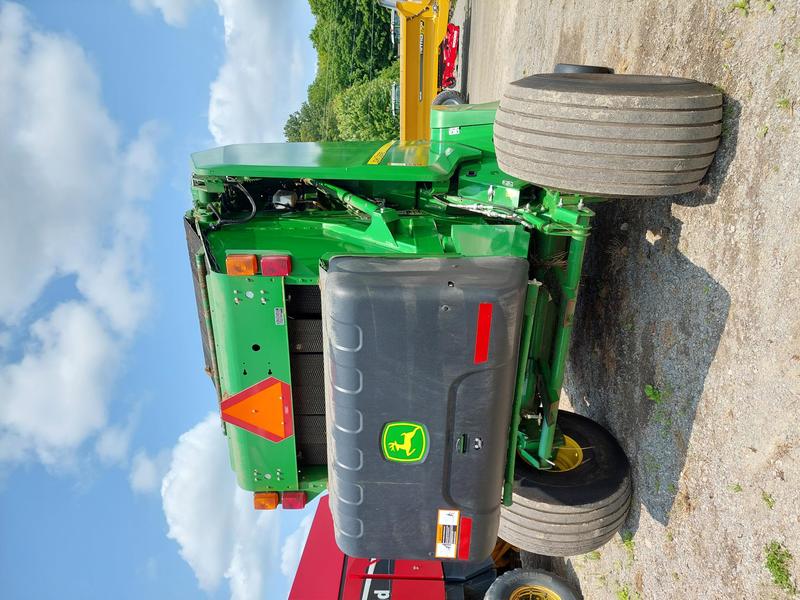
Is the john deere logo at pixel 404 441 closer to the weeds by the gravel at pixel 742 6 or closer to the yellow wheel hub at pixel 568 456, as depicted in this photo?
the yellow wheel hub at pixel 568 456

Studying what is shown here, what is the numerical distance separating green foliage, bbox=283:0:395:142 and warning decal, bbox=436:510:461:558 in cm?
1661

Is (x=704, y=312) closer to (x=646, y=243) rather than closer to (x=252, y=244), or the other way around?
(x=646, y=243)

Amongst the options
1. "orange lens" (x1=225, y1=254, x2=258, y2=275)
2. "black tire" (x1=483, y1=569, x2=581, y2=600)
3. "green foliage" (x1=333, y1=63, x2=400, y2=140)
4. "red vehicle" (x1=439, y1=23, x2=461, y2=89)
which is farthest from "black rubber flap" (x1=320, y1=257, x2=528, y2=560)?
"green foliage" (x1=333, y1=63, x2=400, y2=140)

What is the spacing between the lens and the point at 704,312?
262 cm

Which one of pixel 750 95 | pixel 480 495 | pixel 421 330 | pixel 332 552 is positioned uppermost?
pixel 750 95

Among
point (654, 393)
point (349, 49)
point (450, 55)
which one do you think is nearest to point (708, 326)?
point (654, 393)

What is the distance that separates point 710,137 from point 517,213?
3.01ft

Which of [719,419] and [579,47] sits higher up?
[579,47]

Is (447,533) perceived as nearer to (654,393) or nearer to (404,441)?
(404,441)

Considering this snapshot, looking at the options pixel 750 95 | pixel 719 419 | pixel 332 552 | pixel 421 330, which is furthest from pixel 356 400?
pixel 332 552

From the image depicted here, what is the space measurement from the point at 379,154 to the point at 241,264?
1269 millimetres

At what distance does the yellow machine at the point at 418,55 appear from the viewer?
26.1ft

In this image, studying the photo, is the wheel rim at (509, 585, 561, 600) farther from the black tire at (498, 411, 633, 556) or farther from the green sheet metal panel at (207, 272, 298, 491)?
the green sheet metal panel at (207, 272, 298, 491)

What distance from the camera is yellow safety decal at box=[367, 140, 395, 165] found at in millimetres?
3174
